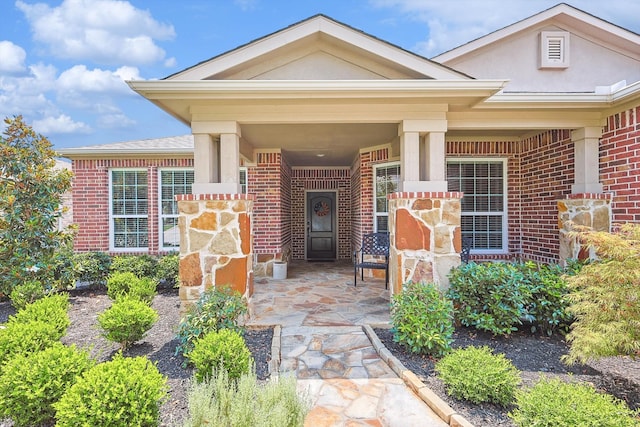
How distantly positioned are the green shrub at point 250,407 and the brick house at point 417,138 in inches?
82.6

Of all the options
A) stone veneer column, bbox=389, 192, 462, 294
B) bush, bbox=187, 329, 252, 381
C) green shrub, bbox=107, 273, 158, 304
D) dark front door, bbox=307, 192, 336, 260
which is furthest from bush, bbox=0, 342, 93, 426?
dark front door, bbox=307, 192, 336, 260

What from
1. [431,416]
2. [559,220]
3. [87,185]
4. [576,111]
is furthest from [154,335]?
[576,111]

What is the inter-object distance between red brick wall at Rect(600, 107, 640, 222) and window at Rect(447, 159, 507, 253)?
71.6 inches

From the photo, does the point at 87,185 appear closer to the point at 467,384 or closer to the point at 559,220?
the point at 467,384

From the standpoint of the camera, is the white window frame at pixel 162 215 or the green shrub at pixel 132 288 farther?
the white window frame at pixel 162 215

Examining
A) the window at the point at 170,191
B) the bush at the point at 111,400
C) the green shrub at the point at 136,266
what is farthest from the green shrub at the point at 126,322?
the window at the point at 170,191

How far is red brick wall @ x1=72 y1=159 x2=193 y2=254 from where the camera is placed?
8.09 meters

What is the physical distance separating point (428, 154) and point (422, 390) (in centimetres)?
284

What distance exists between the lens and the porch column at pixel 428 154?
4.43 meters

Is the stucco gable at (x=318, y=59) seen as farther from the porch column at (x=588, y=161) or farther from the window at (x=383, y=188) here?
the window at (x=383, y=188)

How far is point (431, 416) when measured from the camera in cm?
260

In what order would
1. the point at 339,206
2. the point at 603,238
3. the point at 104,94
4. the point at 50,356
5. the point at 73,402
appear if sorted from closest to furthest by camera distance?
1. the point at 73,402
2. the point at 50,356
3. the point at 603,238
4. the point at 339,206
5. the point at 104,94

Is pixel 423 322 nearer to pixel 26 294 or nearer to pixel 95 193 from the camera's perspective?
pixel 26 294

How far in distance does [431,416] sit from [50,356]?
2870mm
